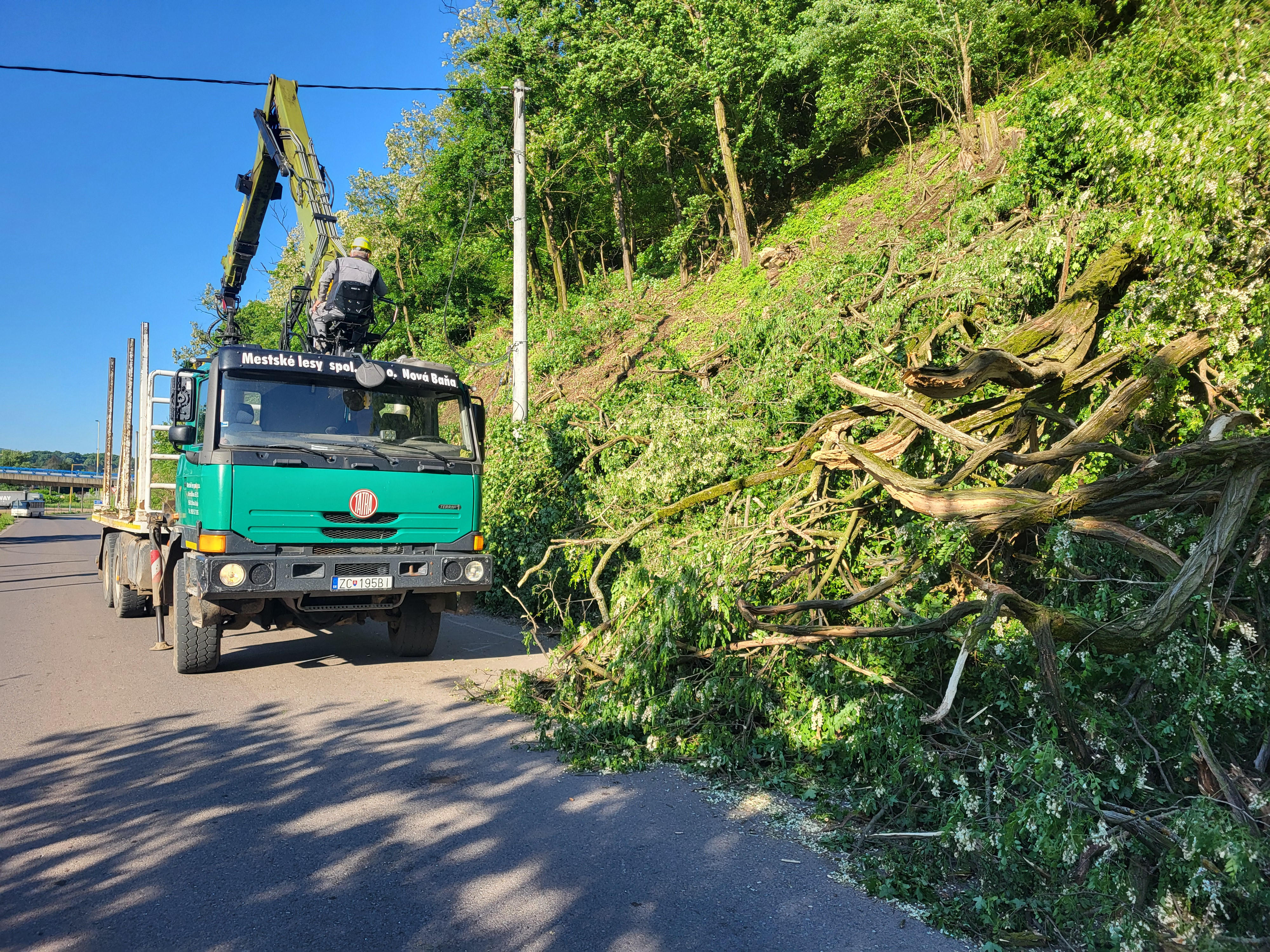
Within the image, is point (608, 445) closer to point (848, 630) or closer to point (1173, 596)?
point (848, 630)

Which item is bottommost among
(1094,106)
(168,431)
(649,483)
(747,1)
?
(649,483)

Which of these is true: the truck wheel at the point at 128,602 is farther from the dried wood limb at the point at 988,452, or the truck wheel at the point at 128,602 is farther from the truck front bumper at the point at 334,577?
the dried wood limb at the point at 988,452

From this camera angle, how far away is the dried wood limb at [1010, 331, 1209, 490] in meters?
4.51

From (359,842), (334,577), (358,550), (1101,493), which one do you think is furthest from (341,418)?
(1101,493)

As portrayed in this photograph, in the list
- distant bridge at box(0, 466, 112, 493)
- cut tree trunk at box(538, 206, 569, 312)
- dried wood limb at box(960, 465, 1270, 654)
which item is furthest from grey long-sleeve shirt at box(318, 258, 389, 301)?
→ distant bridge at box(0, 466, 112, 493)

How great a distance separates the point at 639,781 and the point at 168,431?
5.31m

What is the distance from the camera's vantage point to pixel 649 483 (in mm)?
7402

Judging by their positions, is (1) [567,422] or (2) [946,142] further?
(2) [946,142]

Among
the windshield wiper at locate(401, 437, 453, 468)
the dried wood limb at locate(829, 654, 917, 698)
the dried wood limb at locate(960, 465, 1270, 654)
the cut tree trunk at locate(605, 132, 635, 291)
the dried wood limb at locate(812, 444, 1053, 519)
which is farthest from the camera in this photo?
the cut tree trunk at locate(605, 132, 635, 291)

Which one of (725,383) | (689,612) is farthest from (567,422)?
(689,612)

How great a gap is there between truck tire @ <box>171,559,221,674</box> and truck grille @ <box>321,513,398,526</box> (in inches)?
57.0

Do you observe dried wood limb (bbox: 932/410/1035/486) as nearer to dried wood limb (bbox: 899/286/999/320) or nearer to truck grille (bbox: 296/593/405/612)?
dried wood limb (bbox: 899/286/999/320)

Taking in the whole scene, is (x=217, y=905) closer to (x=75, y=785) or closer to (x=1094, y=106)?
(x=75, y=785)

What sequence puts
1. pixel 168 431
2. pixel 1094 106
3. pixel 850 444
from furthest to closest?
pixel 168 431 < pixel 1094 106 < pixel 850 444
